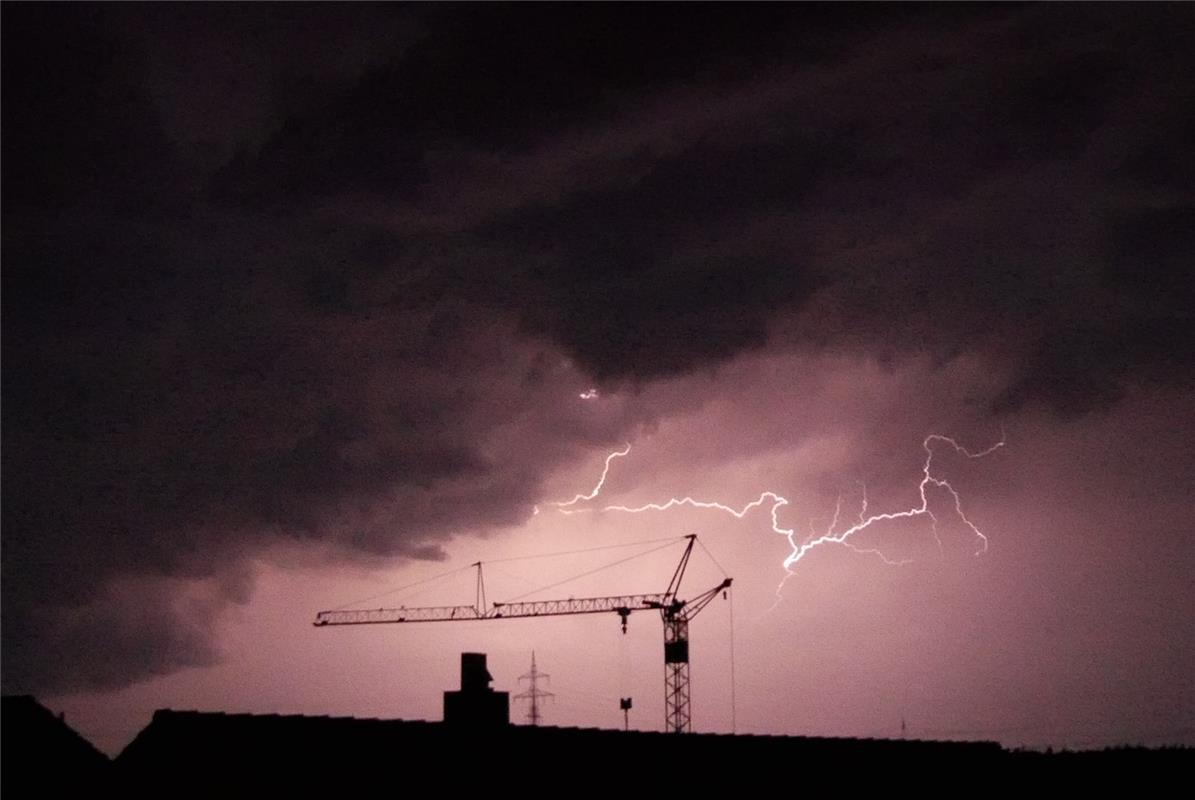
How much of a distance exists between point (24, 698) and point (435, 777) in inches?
532

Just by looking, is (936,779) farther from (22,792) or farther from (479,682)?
(22,792)

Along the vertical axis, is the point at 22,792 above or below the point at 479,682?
below

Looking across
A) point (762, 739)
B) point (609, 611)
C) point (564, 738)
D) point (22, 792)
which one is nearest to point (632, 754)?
point (564, 738)

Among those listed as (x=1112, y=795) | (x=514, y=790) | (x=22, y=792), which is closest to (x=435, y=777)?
(x=514, y=790)

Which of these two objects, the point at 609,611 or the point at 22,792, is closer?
the point at 22,792

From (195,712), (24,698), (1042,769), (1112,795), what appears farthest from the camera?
(1042,769)

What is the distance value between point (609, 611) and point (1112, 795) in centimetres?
8742

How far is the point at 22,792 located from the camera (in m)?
30.2

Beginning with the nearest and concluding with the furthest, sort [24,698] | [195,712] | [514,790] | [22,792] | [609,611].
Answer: [514,790] → [195,712] → [22,792] → [24,698] → [609,611]

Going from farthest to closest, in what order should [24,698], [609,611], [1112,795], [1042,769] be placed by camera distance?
1. [609,611]
2. [1042,769]
3. [1112,795]
4. [24,698]

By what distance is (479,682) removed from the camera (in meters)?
28.7

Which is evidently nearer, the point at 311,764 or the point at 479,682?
the point at 311,764

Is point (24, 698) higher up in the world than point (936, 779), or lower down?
higher up

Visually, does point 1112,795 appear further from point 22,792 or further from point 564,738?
point 22,792
